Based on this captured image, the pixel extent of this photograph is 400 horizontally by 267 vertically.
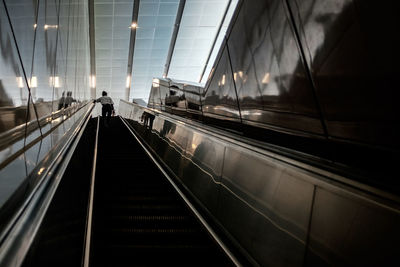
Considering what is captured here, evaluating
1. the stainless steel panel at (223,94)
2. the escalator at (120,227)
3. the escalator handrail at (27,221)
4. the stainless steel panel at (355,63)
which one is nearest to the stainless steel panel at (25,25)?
the escalator at (120,227)

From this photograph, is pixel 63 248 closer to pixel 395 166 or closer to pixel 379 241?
pixel 379 241

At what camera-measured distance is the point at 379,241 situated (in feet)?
5.49

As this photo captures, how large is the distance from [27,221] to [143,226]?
8.03 feet

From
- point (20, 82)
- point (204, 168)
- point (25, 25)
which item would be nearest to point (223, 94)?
point (204, 168)

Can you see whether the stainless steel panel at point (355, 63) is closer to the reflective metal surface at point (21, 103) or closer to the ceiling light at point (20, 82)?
the reflective metal surface at point (21, 103)

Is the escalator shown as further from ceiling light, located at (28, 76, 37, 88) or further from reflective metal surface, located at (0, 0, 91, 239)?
ceiling light, located at (28, 76, 37, 88)

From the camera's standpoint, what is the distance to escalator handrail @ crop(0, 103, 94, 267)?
116 centimetres

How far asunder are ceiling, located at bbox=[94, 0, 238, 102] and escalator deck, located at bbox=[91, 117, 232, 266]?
15336 mm

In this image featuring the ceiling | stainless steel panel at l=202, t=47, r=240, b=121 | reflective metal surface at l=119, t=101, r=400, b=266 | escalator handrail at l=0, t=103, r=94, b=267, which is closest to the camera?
escalator handrail at l=0, t=103, r=94, b=267

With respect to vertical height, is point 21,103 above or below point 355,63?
below

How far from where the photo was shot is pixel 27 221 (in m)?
1.42

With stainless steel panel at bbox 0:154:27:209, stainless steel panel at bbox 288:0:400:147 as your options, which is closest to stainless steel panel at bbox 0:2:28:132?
stainless steel panel at bbox 0:154:27:209

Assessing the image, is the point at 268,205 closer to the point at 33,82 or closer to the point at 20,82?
the point at 20,82

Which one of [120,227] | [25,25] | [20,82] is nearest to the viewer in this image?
[20,82]
